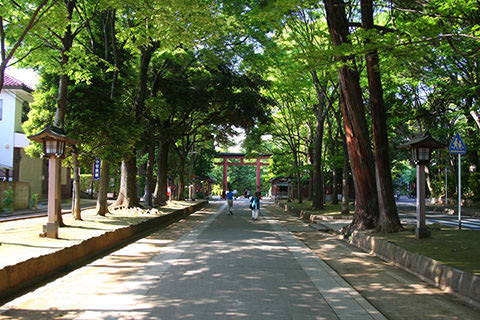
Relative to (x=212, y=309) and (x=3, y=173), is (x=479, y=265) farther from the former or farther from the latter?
(x=3, y=173)

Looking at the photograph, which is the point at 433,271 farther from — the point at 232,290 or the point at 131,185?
the point at 131,185

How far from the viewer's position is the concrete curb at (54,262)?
245 inches

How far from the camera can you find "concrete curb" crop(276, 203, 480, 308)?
597 centimetres

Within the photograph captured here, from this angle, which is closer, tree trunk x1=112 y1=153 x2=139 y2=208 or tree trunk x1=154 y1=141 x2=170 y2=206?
tree trunk x1=112 y1=153 x2=139 y2=208

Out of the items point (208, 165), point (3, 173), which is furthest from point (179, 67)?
point (208, 165)

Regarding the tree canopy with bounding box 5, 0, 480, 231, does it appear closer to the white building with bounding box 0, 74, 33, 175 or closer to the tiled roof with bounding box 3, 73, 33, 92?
the tiled roof with bounding box 3, 73, 33, 92

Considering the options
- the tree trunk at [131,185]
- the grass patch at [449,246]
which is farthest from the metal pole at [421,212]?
the tree trunk at [131,185]

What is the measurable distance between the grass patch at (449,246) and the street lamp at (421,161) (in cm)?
31

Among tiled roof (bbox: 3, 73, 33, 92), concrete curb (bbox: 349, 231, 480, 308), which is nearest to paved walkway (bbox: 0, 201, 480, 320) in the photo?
concrete curb (bbox: 349, 231, 480, 308)

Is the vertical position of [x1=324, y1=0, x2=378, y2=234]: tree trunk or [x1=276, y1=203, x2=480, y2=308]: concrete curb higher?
[x1=324, y1=0, x2=378, y2=234]: tree trunk

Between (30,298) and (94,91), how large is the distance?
9.89 meters

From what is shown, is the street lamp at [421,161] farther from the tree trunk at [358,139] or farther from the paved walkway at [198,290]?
the paved walkway at [198,290]

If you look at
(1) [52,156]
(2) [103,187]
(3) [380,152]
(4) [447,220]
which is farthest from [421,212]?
(2) [103,187]

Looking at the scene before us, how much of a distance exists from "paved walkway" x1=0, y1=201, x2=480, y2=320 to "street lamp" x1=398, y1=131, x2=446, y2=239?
70.6 inches
